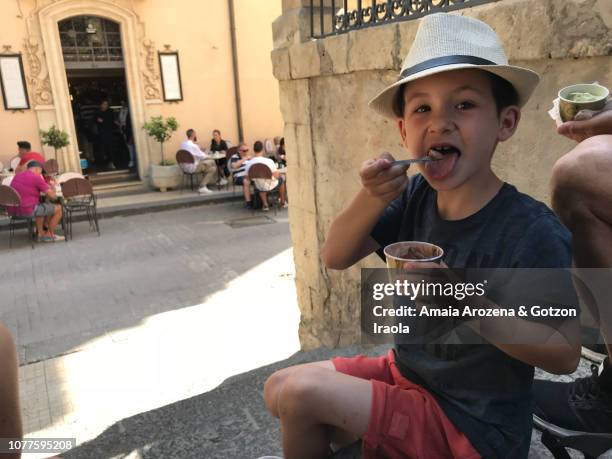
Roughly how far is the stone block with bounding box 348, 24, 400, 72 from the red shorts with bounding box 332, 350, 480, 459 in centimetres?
195

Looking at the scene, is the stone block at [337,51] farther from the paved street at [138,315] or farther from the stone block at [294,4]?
the paved street at [138,315]

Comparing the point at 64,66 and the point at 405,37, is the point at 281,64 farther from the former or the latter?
the point at 64,66

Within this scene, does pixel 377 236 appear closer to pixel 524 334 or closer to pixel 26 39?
pixel 524 334

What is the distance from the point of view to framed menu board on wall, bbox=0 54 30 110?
10.6 meters

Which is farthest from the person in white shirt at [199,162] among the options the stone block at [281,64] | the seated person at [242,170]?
the stone block at [281,64]

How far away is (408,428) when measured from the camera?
135 centimetres

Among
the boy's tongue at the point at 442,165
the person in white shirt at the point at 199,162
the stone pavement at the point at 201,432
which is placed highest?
the boy's tongue at the point at 442,165

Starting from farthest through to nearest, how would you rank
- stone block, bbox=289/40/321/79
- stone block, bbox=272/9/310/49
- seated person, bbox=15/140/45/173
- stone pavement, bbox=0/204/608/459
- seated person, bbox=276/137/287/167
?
seated person, bbox=276/137/287/167, seated person, bbox=15/140/45/173, stone block, bbox=272/9/310/49, stone block, bbox=289/40/321/79, stone pavement, bbox=0/204/608/459

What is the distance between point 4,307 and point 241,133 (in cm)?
833

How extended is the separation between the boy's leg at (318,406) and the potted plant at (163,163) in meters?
11.3

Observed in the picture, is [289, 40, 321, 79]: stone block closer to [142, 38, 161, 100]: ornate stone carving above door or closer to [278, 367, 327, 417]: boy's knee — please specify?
[278, 367, 327, 417]: boy's knee

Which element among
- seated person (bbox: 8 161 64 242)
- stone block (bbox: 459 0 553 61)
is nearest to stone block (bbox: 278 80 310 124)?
stone block (bbox: 459 0 553 61)

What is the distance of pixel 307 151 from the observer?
12.6 feet

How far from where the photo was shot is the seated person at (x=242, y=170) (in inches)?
430
